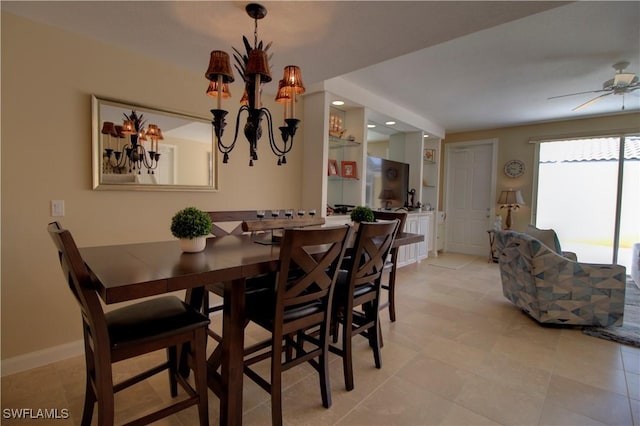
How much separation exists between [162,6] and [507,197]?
19.1ft

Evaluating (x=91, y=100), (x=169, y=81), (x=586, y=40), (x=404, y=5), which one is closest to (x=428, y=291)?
(x=586, y=40)

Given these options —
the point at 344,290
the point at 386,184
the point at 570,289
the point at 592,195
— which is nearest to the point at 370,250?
the point at 344,290

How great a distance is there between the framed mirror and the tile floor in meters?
1.39

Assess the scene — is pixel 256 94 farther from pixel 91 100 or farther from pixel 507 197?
pixel 507 197

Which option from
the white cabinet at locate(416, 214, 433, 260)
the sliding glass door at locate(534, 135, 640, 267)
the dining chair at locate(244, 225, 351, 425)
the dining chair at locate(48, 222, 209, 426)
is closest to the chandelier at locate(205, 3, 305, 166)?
the dining chair at locate(244, 225, 351, 425)

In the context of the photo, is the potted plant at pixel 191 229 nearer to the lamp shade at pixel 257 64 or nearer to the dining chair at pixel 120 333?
the dining chair at pixel 120 333

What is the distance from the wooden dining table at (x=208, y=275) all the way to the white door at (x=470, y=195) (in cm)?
564

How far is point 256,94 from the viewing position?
170 centimetres

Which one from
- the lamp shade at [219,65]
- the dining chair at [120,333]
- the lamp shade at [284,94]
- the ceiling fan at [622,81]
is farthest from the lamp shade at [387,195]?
the dining chair at [120,333]

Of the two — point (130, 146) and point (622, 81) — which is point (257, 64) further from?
point (622, 81)

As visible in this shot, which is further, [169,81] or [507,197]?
Result: [507,197]

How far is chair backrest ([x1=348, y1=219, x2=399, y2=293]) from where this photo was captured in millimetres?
1727

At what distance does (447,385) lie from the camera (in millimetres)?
1964

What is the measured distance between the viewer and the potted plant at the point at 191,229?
157 centimetres
